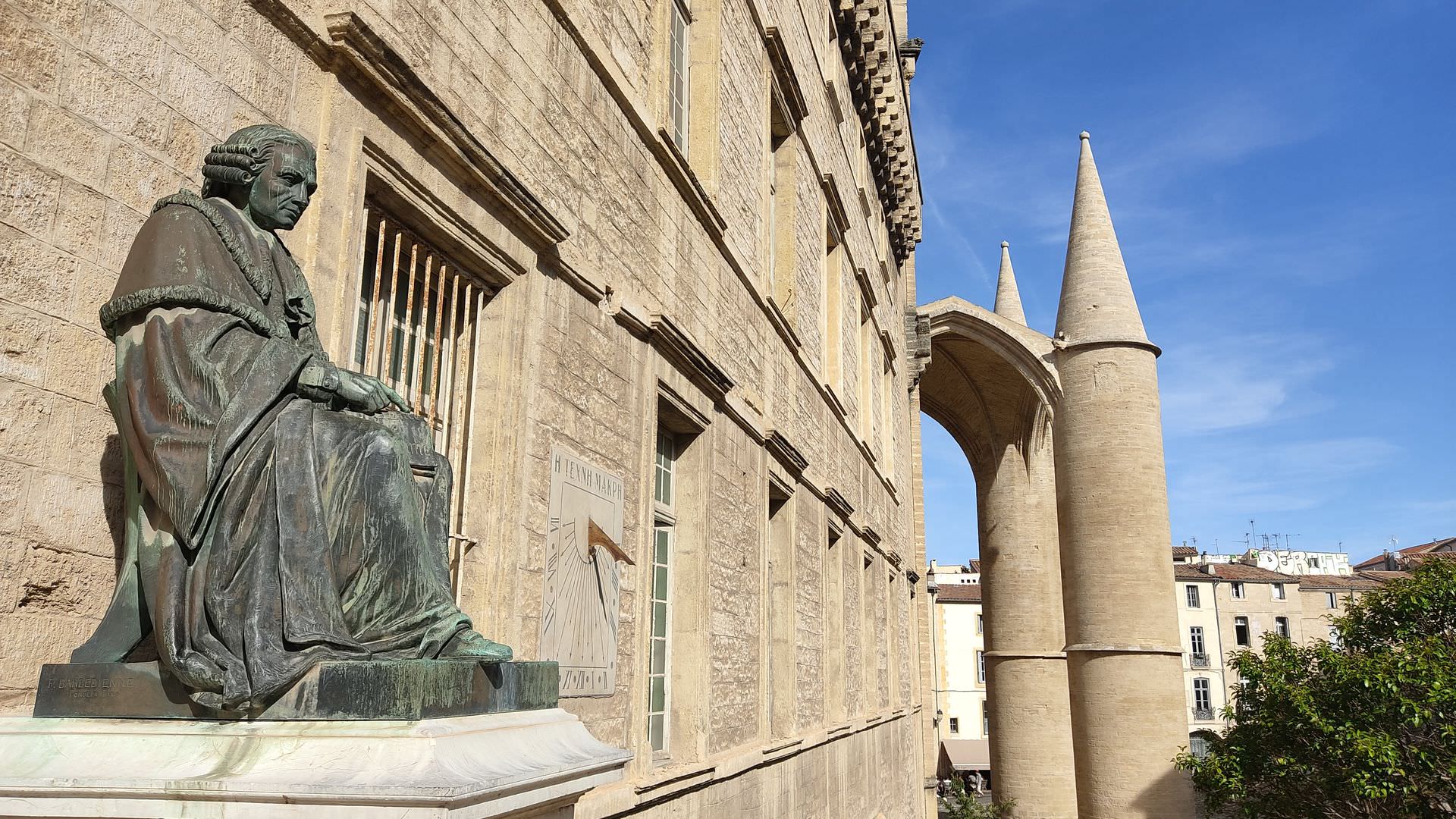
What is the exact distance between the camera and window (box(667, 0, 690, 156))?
24.1ft

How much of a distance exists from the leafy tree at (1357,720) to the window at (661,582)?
1000 centimetres

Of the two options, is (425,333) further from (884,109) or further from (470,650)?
(884,109)

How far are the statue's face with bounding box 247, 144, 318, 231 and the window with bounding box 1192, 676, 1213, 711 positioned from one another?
4758 centimetres

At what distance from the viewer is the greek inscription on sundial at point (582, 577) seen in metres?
4.66

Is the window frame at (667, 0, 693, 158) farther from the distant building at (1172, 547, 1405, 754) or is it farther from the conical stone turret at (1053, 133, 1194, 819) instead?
the distant building at (1172, 547, 1405, 754)

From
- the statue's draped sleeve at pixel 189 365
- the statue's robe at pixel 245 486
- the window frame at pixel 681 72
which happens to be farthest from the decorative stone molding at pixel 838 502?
the statue's draped sleeve at pixel 189 365

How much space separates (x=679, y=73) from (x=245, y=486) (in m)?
6.11

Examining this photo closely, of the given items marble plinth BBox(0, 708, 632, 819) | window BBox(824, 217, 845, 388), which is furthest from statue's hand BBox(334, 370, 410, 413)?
window BBox(824, 217, 845, 388)

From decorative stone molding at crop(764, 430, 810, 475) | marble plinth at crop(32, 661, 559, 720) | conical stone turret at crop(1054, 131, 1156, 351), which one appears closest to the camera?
marble plinth at crop(32, 661, 559, 720)

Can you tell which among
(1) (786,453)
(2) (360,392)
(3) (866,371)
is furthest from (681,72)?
(3) (866,371)

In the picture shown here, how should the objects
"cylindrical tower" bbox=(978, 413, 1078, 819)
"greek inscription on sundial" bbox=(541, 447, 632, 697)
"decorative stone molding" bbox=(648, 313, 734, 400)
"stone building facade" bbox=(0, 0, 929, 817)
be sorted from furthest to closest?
"cylindrical tower" bbox=(978, 413, 1078, 819) < "decorative stone molding" bbox=(648, 313, 734, 400) < "greek inscription on sundial" bbox=(541, 447, 632, 697) < "stone building facade" bbox=(0, 0, 929, 817)

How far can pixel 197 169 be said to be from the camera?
2.84 m

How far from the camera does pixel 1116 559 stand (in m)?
20.7

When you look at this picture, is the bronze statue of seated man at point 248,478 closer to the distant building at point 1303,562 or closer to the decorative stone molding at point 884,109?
the decorative stone molding at point 884,109
